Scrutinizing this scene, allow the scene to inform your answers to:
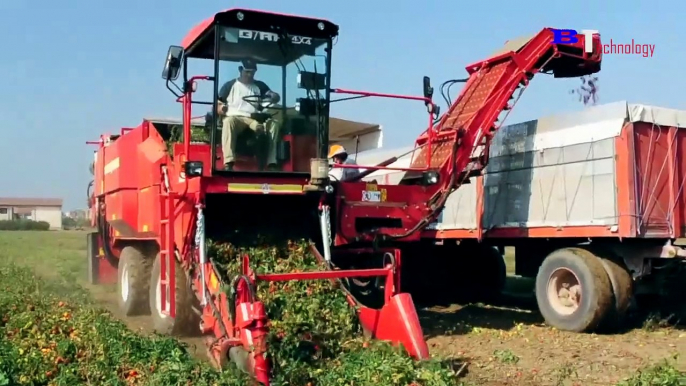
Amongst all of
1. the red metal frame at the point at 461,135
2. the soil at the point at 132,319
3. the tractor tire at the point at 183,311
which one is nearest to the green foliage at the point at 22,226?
the soil at the point at 132,319

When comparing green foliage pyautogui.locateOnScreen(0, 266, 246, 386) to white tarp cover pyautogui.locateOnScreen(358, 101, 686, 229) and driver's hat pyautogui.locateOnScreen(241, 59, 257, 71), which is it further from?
white tarp cover pyautogui.locateOnScreen(358, 101, 686, 229)

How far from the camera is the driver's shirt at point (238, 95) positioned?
750 centimetres

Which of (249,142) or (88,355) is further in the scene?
(249,142)

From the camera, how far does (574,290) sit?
8.72 metres

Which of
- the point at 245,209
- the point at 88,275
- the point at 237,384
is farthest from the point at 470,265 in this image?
the point at 237,384

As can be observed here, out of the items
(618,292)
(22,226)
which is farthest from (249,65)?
(22,226)

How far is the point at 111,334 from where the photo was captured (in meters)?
6.53

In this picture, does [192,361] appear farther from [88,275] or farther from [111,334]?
[88,275]

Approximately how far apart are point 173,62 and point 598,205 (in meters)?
4.69

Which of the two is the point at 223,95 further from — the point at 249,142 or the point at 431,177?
the point at 431,177

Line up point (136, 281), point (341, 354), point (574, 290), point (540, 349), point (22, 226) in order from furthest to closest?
point (22, 226)
point (136, 281)
point (574, 290)
point (540, 349)
point (341, 354)

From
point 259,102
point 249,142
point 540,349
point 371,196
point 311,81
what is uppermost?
point 311,81

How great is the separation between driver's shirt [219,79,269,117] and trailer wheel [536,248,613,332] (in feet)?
12.8

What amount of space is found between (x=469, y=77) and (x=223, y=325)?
549 centimetres
